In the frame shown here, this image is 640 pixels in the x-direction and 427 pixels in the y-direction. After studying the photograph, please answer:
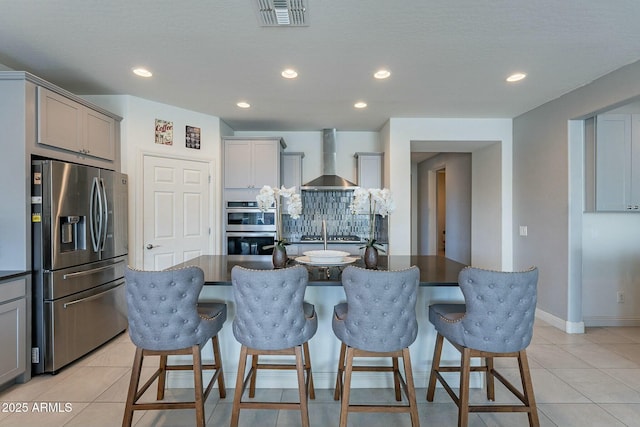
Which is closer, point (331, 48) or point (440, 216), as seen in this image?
point (331, 48)

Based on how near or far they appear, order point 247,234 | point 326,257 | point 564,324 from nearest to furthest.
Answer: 1. point 326,257
2. point 564,324
3. point 247,234

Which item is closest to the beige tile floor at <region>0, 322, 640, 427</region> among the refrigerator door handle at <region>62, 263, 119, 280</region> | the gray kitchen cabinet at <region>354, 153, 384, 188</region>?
the refrigerator door handle at <region>62, 263, 119, 280</region>

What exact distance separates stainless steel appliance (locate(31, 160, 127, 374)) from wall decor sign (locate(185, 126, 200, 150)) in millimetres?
1108

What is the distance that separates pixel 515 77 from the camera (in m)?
2.97

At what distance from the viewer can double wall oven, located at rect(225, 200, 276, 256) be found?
437 centimetres

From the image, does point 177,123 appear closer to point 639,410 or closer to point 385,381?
point 385,381

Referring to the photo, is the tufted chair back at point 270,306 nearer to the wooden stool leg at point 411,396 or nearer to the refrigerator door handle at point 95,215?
the wooden stool leg at point 411,396

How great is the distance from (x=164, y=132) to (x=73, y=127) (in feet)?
3.74

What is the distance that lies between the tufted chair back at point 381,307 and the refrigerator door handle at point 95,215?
249cm

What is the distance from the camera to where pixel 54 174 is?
246 centimetres

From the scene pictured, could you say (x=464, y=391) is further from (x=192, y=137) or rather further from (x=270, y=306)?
(x=192, y=137)

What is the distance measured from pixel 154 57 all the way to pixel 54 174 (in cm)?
126

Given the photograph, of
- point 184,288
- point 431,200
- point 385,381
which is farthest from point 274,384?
point 431,200

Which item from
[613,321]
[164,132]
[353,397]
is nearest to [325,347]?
[353,397]
